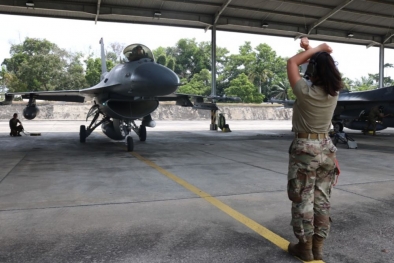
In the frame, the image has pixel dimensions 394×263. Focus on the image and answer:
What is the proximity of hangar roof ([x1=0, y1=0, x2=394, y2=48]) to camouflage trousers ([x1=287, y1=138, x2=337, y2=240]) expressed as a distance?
56.0ft

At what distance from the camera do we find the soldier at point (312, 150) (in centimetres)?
269

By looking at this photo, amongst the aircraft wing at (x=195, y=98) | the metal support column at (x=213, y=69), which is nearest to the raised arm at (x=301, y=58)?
the aircraft wing at (x=195, y=98)

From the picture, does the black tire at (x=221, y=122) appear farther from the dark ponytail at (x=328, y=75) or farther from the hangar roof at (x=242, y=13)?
the dark ponytail at (x=328, y=75)

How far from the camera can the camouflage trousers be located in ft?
8.88

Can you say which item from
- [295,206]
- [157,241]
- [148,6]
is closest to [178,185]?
[157,241]

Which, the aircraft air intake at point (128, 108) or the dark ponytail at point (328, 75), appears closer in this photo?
the dark ponytail at point (328, 75)

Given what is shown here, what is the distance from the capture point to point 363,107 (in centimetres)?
1816

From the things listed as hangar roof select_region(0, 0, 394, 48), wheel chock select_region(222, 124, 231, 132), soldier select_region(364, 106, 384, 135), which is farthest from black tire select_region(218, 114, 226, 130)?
soldier select_region(364, 106, 384, 135)

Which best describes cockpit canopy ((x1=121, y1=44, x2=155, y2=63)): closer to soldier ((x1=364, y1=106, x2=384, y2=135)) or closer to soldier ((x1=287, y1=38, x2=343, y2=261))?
soldier ((x1=287, y1=38, x2=343, y2=261))

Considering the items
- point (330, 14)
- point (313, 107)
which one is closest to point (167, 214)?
point (313, 107)

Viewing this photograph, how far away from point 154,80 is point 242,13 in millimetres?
13869

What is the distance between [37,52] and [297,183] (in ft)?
186

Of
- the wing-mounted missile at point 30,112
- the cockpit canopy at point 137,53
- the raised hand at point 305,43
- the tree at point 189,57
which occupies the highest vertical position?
the tree at point 189,57

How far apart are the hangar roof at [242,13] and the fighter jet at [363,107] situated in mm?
5431
